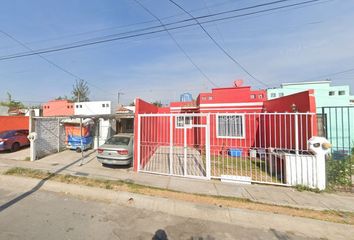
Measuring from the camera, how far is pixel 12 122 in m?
17.6

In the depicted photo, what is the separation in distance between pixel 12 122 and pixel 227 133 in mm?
17911

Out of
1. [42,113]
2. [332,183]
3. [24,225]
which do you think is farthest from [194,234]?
[42,113]

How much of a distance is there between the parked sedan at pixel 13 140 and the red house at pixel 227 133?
9.73 m

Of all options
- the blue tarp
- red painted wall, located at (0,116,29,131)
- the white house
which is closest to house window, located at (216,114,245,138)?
the blue tarp

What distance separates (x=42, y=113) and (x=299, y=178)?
32.9 metres

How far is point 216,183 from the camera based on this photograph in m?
7.54

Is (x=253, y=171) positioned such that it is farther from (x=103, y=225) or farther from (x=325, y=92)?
(x=325, y=92)

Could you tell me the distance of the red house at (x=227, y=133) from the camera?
8094mm

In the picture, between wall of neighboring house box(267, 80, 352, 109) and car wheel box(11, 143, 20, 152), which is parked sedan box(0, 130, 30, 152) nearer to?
car wheel box(11, 143, 20, 152)

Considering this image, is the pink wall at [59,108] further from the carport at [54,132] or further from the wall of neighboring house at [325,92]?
the wall of neighboring house at [325,92]

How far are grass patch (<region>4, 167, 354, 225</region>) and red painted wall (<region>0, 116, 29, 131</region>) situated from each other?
11.6 m

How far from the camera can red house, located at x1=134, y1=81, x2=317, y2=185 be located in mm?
8094

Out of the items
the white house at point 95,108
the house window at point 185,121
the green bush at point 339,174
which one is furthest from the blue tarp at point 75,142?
the green bush at point 339,174

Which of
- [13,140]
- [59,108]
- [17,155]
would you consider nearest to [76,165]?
[17,155]
